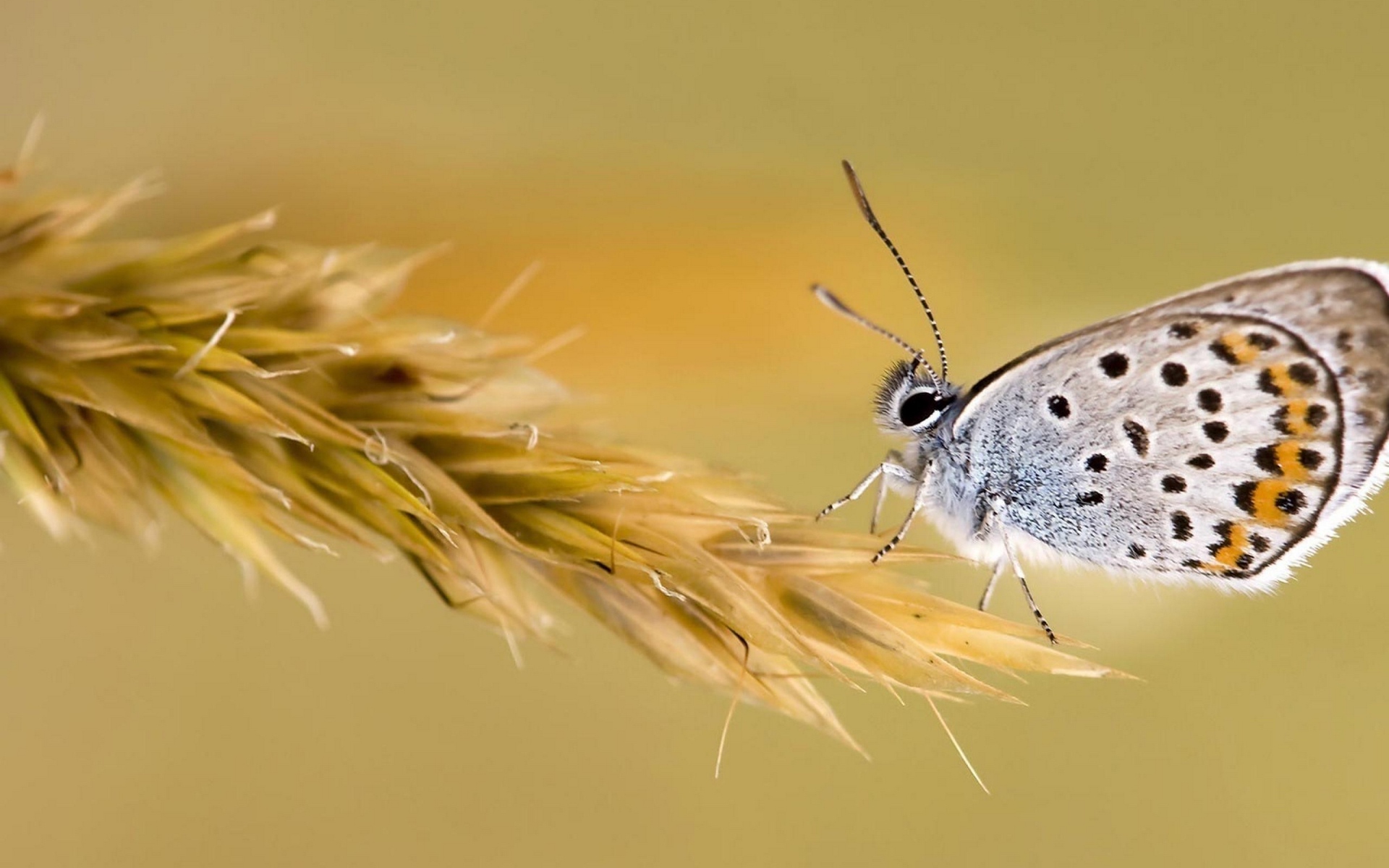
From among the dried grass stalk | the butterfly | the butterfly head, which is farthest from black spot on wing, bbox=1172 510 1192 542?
the dried grass stalk

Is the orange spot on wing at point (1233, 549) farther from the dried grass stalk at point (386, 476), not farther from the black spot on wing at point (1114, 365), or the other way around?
the dried grass stalk at point (386, 476)

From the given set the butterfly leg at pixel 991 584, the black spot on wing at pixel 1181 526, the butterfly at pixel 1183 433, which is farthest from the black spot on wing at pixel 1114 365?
the butterfly leg at pixel 991 584

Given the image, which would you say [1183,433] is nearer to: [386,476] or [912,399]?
[912,399]

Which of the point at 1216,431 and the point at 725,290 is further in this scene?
the point at 725,290

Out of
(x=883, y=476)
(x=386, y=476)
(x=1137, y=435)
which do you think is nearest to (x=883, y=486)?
(x=883, y=476)

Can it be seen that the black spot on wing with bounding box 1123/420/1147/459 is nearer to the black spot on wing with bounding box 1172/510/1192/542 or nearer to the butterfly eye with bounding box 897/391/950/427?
the black spot on wing with bounding box 1172/510/1192/542

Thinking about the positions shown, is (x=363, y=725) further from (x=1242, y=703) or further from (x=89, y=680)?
(x=1242, y=703)
